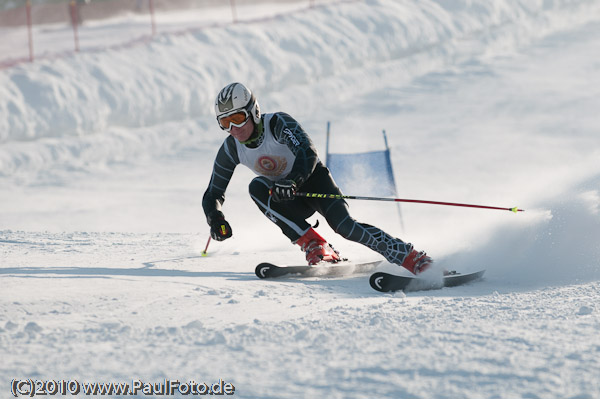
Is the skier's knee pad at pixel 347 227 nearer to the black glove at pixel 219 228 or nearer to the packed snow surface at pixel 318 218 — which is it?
the packed snow surface at pixel 318 218

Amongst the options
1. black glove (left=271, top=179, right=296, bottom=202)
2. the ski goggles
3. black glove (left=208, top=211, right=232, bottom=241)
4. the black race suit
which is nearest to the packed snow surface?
black glove (left=208, top=211, right=232, bottom=241)

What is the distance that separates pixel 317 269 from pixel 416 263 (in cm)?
65

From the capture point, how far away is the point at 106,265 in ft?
15.6

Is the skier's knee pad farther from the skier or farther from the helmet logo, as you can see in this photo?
the helmet logo

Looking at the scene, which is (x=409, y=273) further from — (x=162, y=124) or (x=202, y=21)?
(x=202, y=21)

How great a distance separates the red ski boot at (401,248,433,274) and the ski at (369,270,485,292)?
12 centimetres

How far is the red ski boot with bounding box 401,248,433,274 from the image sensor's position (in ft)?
14.1

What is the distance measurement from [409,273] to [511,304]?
1.00 m

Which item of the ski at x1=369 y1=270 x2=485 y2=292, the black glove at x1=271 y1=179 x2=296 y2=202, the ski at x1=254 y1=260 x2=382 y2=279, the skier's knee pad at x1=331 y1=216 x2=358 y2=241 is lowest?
the ski at x1=369 y1=270 x2=485 y2=292

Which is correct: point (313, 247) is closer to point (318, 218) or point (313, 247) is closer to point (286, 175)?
point (286, 175)

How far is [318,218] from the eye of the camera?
22.0 feet

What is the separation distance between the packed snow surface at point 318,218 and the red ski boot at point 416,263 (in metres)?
0.26

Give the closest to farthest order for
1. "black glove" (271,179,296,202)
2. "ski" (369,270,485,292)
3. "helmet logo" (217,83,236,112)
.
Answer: "ski" (369,270,485,292)
"black glove" (271,179,296,202)
"helmet logo" (217,83,236,112)

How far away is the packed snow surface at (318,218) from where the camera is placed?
2.71 meters
